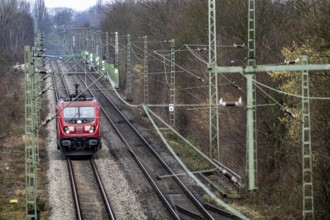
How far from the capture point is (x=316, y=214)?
63.9 feet

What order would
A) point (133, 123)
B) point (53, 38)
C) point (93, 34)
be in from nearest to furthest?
point (133, 123) → point (93, 34) → point (53, 38)

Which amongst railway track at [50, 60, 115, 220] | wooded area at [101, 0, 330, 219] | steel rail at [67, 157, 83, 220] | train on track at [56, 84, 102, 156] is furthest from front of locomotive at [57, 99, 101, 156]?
wooded area at [101, 0, 330, 219]

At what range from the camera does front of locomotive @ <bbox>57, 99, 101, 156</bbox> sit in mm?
28688

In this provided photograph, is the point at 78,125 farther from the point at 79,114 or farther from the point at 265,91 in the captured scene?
the point at 265,91

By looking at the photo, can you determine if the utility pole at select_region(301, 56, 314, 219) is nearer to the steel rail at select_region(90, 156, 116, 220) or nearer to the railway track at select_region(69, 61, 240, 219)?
the railway track at select_region(69, 61, 240, 219)

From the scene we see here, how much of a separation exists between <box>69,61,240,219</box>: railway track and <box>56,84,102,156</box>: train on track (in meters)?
1.48

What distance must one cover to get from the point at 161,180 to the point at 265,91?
5.29 meters

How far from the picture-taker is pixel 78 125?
2886 centimetres

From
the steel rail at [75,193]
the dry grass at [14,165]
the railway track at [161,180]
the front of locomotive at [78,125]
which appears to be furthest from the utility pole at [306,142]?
the front of locomotive at [78,125]

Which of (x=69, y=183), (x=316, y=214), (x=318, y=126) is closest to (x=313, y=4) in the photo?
(x=318, y=126)

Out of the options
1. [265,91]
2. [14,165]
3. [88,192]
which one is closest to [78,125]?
[14,165]

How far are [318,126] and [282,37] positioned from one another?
30.0 ft

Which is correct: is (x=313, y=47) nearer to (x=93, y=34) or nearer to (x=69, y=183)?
(x=69, y=183)

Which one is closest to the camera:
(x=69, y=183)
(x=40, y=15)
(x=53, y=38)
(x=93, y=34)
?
(x=69, y=183)
